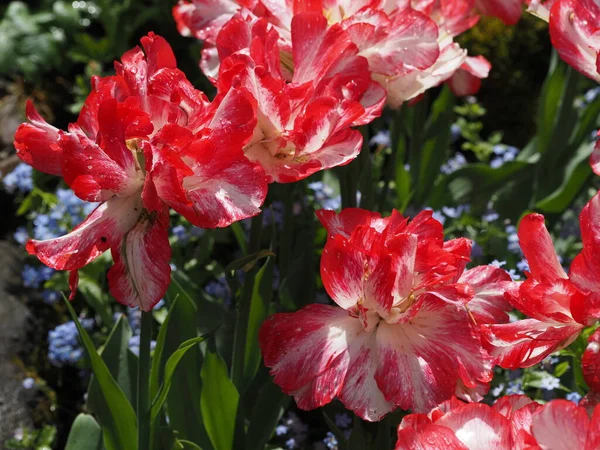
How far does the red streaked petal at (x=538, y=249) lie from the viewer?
0.89 meters

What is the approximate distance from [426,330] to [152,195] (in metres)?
0.35

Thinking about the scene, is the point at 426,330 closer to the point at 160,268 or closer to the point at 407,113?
the point at 160,268

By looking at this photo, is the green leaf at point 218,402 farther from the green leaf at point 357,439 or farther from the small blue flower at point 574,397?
the small blue flower at point 574,397

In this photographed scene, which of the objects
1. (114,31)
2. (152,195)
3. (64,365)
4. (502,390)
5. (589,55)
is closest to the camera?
(152,195)

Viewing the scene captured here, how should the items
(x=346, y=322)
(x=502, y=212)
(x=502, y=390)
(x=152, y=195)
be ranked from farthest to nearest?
(x=502, y=212) < (x=502, y=390) < (x=346, y=322) < (x=152, y=195)

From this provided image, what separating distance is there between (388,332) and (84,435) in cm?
68

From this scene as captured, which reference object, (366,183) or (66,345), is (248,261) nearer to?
(366,183)

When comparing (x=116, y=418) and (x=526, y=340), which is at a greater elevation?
(x=526, y=340)

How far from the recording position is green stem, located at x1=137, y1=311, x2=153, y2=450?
1.05 metres

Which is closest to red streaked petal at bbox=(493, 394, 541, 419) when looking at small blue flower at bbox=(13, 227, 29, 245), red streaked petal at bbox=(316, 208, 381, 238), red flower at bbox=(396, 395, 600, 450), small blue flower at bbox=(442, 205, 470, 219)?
red flower at bbox=(396, 395, 600, 450)

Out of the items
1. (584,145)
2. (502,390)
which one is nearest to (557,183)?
(584,145)

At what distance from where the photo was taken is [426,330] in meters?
0.96

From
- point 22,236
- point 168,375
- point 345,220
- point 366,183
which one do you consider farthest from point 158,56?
point 22,236

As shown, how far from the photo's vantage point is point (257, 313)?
→ 131 centimetres
